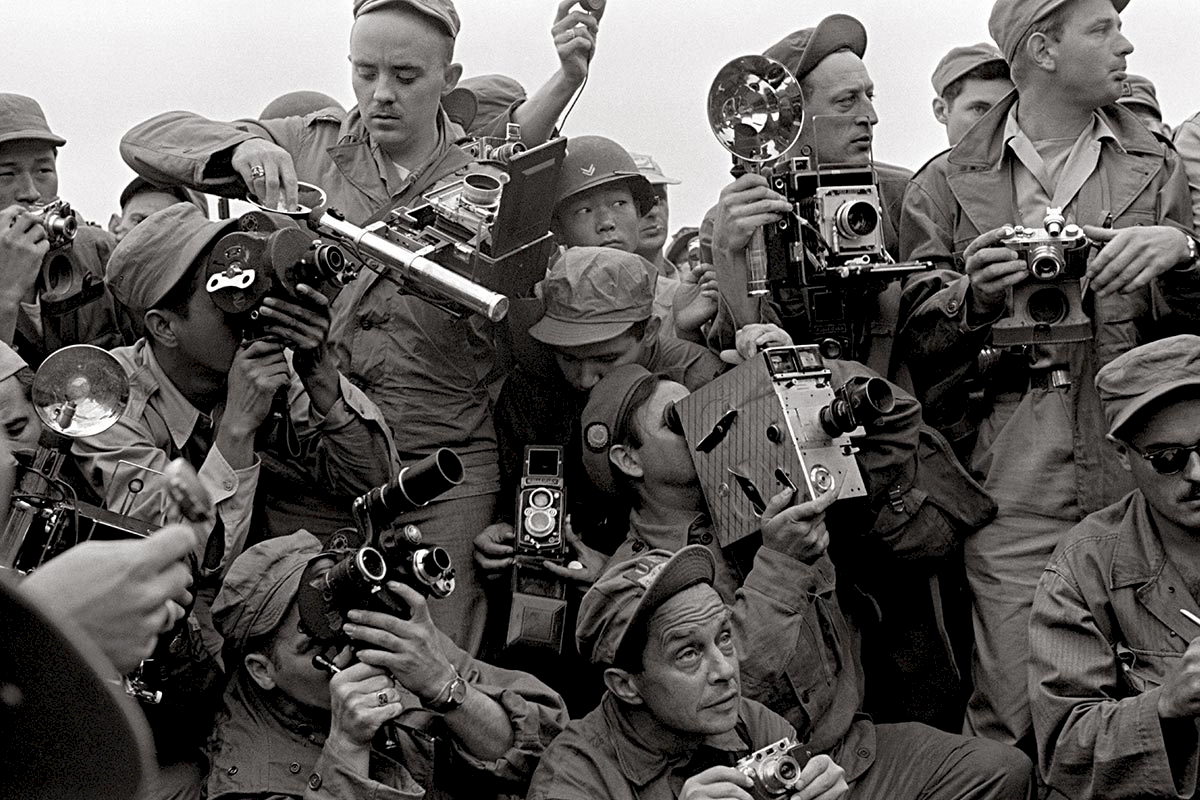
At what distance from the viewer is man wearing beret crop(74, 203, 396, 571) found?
4.48 meters

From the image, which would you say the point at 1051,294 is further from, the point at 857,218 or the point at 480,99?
the point at 480,99

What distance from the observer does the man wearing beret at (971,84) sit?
652 centimetres

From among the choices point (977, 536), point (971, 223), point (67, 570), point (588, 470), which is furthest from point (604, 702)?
point (67, 570)

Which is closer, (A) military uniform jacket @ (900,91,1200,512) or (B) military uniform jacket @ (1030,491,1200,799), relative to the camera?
(B) military uniform jacket @ (1030,491,1200,799)

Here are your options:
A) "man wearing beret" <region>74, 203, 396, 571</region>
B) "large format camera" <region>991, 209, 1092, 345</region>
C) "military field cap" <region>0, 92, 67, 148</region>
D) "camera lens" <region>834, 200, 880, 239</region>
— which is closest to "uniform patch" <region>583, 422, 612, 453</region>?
"man wearing beret" <region>74, 203, 396, 571</region>

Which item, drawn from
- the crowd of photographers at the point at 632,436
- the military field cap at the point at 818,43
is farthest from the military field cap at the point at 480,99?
the military field cap at the point at 818,43

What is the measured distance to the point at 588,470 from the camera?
5109 mm

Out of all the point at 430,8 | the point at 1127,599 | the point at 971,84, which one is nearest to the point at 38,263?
the point at 430,8

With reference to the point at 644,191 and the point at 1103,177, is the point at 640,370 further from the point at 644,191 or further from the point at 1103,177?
the point at 1103,177

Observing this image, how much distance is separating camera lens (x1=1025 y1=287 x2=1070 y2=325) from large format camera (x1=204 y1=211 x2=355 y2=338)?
5.87 ft

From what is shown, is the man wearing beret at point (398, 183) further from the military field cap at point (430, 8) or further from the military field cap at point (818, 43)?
the military field cap at point (818, 43)

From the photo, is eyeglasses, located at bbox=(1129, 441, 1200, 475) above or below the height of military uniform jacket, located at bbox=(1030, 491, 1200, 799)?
above

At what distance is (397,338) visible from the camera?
17.0ft

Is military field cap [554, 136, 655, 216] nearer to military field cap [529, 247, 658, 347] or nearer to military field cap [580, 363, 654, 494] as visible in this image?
military field cap [529, 247, 658, 347]
